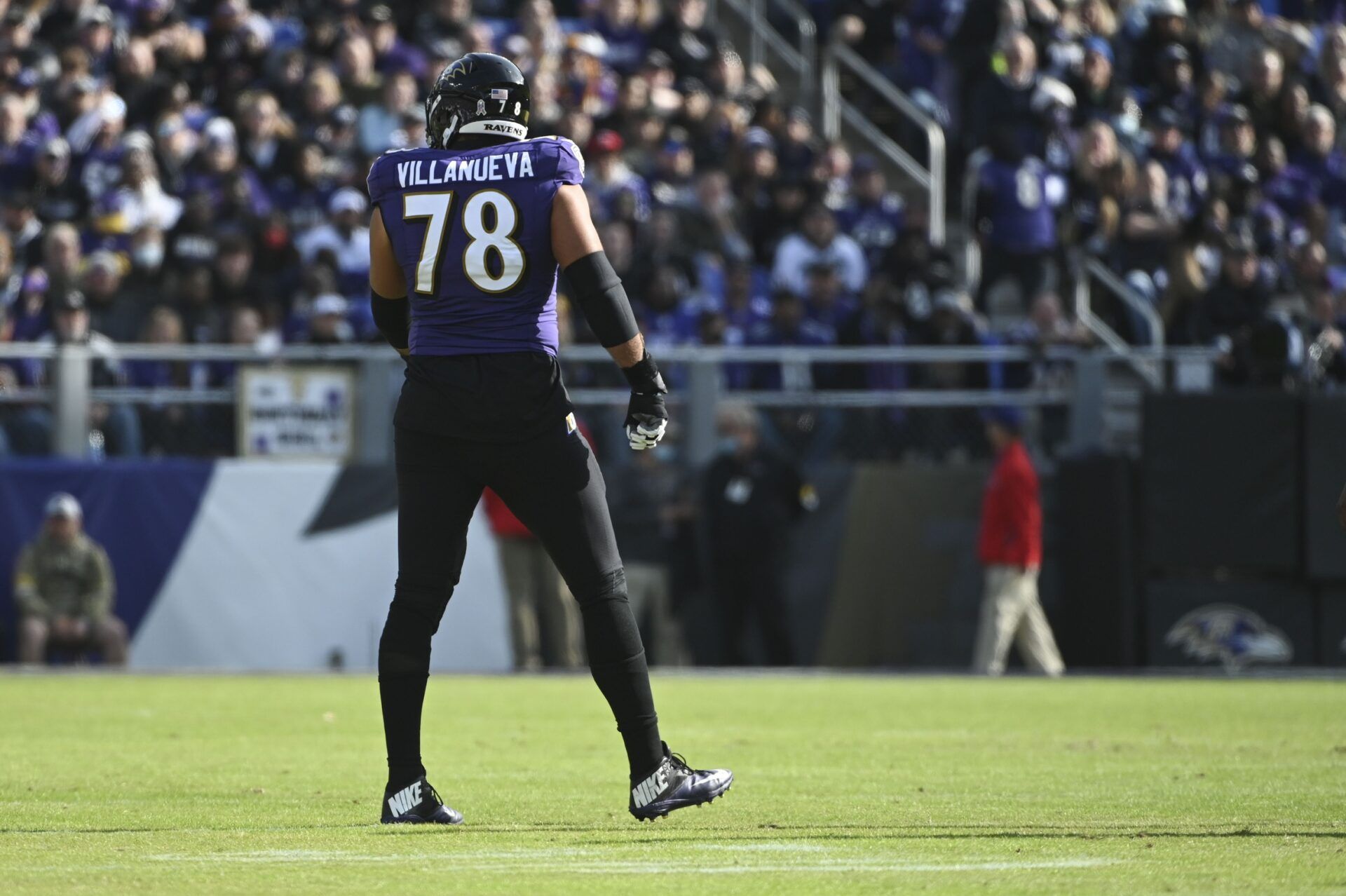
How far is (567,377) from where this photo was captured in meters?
17.1

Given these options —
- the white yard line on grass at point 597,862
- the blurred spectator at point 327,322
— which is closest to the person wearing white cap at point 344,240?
the blurred spectator at point 327,322

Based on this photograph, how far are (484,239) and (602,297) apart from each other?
38 centimetres

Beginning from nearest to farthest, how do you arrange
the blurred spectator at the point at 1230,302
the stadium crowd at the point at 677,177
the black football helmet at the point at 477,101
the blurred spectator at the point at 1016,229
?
the black football helmet at the point at 477,101 < the stadium crowd at the point at 677,177 < the blurred spectator at the point at 1230,302 < the blurred spectator at the point at 1016,229

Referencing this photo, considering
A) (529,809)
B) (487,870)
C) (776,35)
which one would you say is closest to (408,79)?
(776,35)

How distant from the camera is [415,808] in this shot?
660cm

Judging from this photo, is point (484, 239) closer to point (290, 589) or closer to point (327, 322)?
point (327, 322)

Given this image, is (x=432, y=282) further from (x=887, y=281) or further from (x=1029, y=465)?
(x=887, y=281)

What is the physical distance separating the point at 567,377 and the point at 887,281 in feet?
10.5

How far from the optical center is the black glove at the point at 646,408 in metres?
6.58

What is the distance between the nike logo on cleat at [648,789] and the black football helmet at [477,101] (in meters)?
1.96

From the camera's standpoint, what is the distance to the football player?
6578 millimetres

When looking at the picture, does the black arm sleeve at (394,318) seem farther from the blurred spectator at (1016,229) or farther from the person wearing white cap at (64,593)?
the blurred spectator at (1016,229)

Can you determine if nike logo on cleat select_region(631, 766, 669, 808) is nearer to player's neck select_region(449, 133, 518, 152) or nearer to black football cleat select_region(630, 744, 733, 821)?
black football cleat select_region(630, 744, 733, 821)

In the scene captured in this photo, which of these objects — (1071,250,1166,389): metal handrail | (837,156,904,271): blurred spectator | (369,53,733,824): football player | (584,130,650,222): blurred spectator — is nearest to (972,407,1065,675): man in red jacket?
(1071,250,1166,389): metal handrail
